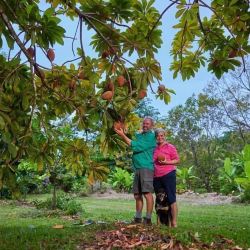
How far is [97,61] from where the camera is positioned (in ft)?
13.2

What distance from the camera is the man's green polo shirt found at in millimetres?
6125

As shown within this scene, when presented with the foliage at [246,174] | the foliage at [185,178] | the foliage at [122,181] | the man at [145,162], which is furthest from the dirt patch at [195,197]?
the man at [145,162]

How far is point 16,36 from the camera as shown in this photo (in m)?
3.52

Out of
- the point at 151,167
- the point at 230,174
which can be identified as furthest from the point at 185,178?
the point at 151,167

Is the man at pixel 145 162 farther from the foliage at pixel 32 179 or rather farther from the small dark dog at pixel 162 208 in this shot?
the foliage at pixel 32 179

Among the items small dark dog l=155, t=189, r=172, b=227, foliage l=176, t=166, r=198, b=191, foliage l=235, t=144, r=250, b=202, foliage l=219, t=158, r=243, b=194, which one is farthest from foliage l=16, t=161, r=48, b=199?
small dark dog l=155, t=189, r=172, b=227

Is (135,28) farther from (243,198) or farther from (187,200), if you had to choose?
(187,200)

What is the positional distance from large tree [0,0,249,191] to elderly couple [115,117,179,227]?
185 cm

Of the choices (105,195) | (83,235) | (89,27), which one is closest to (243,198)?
(105,195)

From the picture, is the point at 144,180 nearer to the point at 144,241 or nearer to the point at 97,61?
the point at 144,241

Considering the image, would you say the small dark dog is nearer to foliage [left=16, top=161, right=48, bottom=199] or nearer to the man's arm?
the man's arm

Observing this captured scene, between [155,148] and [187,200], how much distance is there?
360 inches

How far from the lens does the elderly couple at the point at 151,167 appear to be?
6.17 m

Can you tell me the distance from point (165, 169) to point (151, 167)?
212 mm
